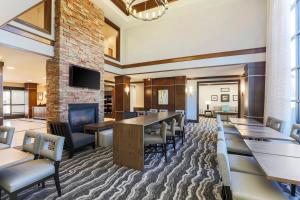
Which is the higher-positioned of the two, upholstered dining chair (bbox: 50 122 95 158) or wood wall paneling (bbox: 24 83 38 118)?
wood wall paneling (bbox: 24 83 38 118)

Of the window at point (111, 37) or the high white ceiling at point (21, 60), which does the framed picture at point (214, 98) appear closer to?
the window at point (111, 37)

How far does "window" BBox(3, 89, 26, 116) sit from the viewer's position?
10.7m

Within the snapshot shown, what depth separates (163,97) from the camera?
28.1ft

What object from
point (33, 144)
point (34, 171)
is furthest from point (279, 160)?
point (33, 144)

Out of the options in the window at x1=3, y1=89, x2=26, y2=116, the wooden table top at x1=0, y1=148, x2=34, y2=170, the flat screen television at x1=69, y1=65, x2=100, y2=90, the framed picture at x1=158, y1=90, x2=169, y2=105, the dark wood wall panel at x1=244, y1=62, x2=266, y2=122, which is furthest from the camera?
the window at x1=3, y1=89, x2=26, y2=116

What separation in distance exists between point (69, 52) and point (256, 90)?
5813mm

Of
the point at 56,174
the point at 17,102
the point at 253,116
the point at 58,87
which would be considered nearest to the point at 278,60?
the point at 253,116

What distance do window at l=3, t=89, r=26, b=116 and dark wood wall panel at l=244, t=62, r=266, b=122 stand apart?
1394 cm

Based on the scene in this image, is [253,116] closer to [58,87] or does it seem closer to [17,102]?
[58,87]

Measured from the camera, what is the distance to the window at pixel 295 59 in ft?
11.9

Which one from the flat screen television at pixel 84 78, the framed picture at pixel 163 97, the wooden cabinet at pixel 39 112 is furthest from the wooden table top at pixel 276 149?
the wooden cabinet at pixel 39 112

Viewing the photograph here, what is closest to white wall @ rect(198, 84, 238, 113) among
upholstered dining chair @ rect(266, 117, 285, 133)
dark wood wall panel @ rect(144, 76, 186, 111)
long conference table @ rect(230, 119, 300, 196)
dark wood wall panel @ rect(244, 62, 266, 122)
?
dark wood wall panel @ rect(144, 76, 186, 111)

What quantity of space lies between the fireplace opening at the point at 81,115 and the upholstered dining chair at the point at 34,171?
2291 millimetres

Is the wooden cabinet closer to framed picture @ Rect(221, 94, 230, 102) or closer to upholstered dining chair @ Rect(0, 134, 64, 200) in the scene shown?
upholstered dining chair @ Rect(0, 134, 64, 200)
